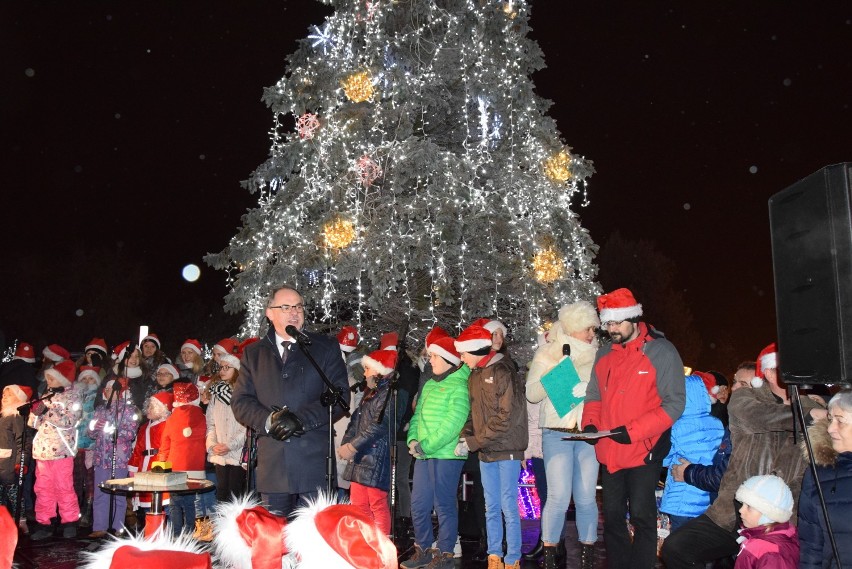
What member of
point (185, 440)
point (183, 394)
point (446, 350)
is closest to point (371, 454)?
point (446, 350)

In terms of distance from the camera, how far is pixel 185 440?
901cm

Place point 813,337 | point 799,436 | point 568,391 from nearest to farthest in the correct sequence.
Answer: point 813,337
point 799,436
point 568,391

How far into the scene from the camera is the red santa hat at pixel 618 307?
20.1ft

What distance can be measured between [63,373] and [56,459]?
56.3 inches

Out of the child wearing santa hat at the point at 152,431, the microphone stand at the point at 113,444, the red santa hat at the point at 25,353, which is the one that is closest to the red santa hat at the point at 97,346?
the red santa hat at the point at 25,353

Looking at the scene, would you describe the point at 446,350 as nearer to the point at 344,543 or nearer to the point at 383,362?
the point at 383,362

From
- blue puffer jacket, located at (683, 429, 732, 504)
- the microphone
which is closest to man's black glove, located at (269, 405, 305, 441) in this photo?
the microphone

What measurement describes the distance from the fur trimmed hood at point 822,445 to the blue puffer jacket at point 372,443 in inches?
158

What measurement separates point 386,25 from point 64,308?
37.9 meters

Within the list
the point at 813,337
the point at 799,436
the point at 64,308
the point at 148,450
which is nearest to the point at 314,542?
the point at 813,337

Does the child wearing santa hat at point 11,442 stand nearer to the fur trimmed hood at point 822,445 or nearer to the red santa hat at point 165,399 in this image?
the red santa hat at point 165,399

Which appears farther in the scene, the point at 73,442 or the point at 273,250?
the point at 273,250

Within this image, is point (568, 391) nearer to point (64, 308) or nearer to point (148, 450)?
point (148, 450)

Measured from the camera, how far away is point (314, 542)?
2697 millimetres
